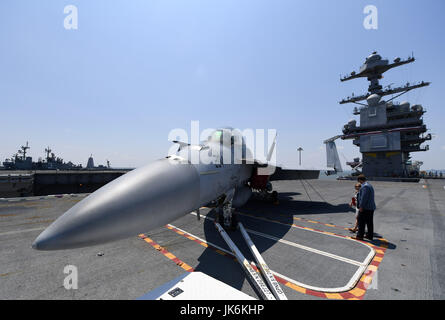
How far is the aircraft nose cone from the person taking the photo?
77.1 inches

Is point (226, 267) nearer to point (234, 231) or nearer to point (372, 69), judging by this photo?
point (234, 231)

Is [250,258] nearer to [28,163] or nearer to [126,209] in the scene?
[126,209]

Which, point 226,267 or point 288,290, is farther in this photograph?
point 226,267

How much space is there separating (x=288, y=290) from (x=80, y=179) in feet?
95.2

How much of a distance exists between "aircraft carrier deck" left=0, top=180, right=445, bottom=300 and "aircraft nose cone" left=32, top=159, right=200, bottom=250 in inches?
59.8

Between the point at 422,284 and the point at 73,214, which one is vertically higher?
the point at 73,214

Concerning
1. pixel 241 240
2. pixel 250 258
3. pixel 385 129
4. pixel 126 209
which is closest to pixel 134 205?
pixel 126 209

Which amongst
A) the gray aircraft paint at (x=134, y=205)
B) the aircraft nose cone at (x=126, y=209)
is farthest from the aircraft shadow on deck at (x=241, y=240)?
the aircraft nose cone at (x=126, y=209)

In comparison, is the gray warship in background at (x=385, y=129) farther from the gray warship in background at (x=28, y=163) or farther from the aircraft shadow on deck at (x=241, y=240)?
the gray warship in background at (x=28, y=163)

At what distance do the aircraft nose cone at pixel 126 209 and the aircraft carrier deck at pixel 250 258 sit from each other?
1519 millimetres

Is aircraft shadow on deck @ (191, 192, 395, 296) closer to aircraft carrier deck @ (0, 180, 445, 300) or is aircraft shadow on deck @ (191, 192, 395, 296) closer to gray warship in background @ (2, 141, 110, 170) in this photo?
aircraft carrier deck @ (0, 180, 445, 300)

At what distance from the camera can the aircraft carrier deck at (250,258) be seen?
120 inches
